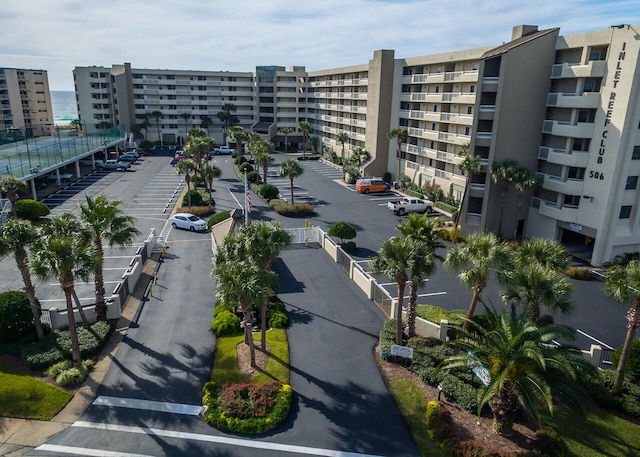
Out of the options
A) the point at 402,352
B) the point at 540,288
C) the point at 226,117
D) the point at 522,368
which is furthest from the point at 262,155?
the point at 522,368

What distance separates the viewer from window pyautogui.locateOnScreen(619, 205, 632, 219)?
123ft

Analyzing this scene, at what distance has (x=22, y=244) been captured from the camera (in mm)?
23125

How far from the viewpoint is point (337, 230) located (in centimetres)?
3891

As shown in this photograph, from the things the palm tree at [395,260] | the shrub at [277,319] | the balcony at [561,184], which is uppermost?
the balcony at [561,184]

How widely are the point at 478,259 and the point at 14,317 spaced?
24.3 m

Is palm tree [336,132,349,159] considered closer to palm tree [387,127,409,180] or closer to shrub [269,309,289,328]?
palm tree [387,127,409,180]

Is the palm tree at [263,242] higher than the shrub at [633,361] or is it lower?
higher

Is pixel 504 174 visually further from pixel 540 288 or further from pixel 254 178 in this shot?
pixel 254 178

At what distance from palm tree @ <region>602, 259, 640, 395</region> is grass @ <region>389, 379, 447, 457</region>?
31.0 ft

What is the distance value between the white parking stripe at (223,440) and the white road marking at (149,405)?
1153mm

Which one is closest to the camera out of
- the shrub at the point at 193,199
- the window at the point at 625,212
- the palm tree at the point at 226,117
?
the window at the point at 625,212

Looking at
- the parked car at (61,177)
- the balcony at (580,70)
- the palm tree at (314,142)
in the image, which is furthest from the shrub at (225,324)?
the palm tree at (314,142)

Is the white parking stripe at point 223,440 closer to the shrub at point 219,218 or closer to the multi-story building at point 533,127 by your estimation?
the shrub at point 219,218

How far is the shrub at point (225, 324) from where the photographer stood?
25.4m
